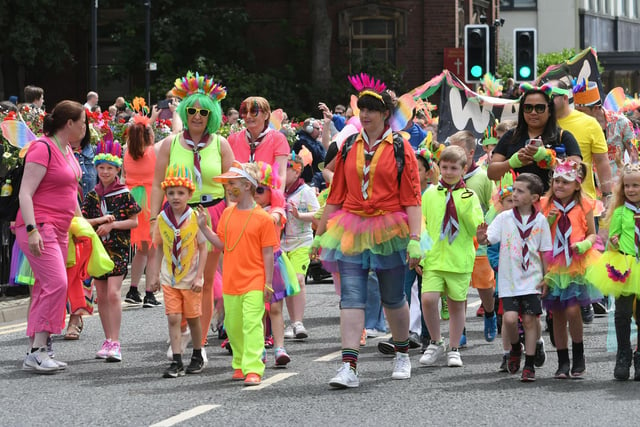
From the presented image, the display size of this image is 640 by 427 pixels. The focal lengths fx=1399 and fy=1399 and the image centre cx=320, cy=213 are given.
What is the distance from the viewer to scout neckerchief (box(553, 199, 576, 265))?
31.3 feet

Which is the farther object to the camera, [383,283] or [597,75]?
[597,75]

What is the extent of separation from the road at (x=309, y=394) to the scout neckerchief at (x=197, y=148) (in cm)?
141

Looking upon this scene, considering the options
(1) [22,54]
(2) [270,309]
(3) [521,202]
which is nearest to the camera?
(3) [521,202]

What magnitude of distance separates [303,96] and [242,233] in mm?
30871

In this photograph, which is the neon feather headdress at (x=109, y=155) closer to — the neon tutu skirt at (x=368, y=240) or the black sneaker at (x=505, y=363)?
the neon tutu skirt at (x=368, y=240)

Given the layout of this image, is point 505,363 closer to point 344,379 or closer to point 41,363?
point 344,379

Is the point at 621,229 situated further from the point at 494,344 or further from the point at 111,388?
the point at 111,388

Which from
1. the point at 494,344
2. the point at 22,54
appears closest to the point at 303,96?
the point at 22,54

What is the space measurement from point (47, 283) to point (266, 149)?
2.16 meters

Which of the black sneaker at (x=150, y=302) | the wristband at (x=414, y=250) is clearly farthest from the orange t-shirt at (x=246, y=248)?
the black sneaker at (x=150, y=302)

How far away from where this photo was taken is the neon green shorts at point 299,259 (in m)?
12.3

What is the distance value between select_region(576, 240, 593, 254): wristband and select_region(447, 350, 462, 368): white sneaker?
132 cm

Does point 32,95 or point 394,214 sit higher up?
point 32,95

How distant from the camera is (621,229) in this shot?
953cm
